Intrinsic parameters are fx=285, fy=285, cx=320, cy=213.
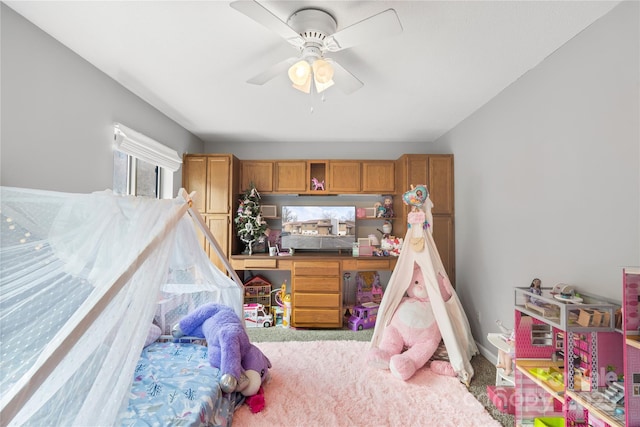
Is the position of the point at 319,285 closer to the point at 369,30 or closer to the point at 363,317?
the point at 363,317

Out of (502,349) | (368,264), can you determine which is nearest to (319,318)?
(368,264)

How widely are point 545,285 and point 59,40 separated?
3.82 m

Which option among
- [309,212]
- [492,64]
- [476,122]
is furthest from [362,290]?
[492,64]

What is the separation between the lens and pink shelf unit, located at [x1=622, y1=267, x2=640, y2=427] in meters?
1.18

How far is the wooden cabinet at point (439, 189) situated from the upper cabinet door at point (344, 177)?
2.08ft

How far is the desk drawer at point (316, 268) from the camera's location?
362cm

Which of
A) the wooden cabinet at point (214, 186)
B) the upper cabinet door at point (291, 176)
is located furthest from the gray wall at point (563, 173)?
the wooden cabinet at point (214, 186)

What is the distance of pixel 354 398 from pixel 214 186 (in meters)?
2.92

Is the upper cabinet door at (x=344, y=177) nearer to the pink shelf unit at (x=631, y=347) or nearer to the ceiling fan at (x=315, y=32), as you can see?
the ceiling fan at (x=315, y=32)

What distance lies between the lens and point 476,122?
119 inches

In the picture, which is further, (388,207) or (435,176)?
(388,207)

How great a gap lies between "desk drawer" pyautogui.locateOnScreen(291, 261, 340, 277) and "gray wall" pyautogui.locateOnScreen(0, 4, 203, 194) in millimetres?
2158

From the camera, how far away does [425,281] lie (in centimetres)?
281

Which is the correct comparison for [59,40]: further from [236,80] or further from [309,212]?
[309,212]
